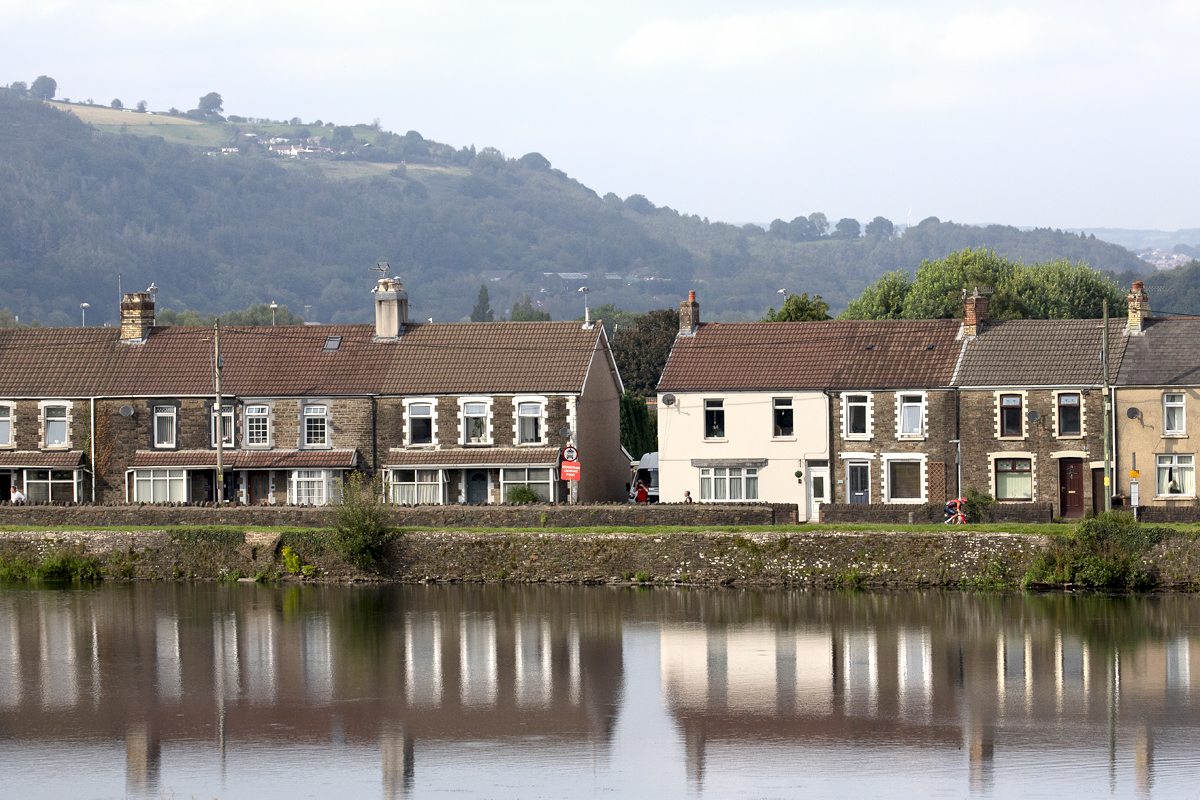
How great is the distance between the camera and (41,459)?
177 feet

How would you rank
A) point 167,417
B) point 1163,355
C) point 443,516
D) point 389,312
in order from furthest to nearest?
1. point 389,312
2. point 167,417
3. point 1163,355
4. point 443,516

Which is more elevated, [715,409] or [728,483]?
[715,409]

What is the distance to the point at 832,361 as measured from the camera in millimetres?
52281

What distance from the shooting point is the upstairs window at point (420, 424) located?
5281 centimetres

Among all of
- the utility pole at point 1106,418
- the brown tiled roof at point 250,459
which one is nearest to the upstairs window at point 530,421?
the brown tiled roof at point 250,459

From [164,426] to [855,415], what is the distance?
25.7m

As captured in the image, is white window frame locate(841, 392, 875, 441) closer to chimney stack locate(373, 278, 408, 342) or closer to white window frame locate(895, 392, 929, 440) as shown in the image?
white window frame locate(895, 392, 929, 440)

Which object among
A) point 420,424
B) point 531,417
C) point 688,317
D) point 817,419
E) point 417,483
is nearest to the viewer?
point 817,419

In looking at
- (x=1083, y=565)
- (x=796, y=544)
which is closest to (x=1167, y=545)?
(x=1083, y=565)

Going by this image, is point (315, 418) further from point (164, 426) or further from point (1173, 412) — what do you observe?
point (1173, 412)

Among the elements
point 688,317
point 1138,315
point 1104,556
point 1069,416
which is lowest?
point 1104,556

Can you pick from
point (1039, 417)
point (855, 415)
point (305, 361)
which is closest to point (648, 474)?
point (855, 415)

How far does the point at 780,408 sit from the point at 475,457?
11121 mm

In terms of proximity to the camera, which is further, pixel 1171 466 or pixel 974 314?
pixel 974 314
